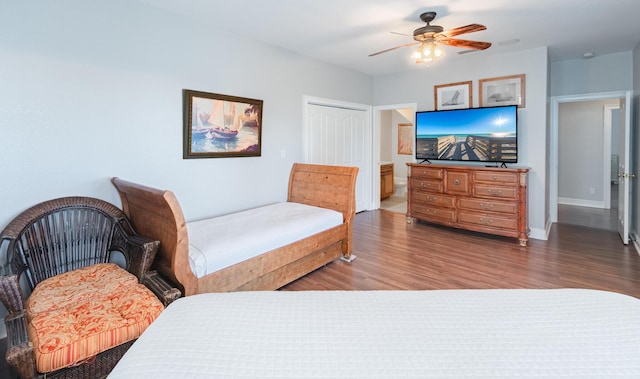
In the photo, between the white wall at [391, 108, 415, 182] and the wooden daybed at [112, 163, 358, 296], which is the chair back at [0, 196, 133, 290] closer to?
the wooden daybed at [112, 163, 358, 296]

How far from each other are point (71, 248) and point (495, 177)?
4.48m

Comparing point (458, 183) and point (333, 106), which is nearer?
point (458, 183)

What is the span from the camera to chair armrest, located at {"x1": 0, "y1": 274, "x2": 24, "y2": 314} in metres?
1.64

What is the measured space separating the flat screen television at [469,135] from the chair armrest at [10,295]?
190 inches

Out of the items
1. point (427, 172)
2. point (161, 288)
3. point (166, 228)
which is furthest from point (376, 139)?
point (161, 288)

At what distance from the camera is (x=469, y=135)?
465 centimetres

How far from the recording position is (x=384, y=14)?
313cm

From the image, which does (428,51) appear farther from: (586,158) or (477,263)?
(586,158)

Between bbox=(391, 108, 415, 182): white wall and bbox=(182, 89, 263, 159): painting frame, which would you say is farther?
bbox=(391, 108, 415, 182): white wall

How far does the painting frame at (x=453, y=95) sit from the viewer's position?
4.88m

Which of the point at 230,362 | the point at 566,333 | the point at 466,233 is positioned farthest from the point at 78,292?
the point at 466,233

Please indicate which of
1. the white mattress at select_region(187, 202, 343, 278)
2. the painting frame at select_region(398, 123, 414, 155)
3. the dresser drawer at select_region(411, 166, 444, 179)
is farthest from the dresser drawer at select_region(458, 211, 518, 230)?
the painting frame at select_region(398, 123, 414, 155)

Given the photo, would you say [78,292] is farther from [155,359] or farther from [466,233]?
[466,233]

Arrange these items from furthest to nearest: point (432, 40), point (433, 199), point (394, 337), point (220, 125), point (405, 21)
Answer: point (433, 199) → point (220, 125) → point (405, 21) → point (432, 40) → point (394, 337)
